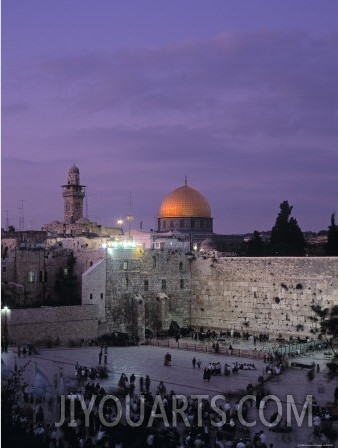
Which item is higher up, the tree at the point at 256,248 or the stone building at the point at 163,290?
the tree at the point at 256,248

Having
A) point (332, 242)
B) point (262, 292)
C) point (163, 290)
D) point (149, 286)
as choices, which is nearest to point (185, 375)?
point (262, 292)

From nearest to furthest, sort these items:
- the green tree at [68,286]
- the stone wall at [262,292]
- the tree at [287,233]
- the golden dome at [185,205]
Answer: the stone wall at [262,292]
the green tree at [68,286]
the tree at [287,233]
the golden dome at [185,205]

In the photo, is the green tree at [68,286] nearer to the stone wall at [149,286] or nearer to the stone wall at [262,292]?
the stone wall at [149,286]

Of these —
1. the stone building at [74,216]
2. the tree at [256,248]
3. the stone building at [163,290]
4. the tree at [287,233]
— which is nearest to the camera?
the stone building at [163,290]

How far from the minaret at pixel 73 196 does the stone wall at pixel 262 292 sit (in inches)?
811

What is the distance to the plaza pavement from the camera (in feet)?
48.4

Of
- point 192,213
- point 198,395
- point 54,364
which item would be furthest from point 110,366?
point 192,213

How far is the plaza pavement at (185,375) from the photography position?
14.8 meters

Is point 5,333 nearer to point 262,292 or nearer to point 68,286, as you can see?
point 68,286

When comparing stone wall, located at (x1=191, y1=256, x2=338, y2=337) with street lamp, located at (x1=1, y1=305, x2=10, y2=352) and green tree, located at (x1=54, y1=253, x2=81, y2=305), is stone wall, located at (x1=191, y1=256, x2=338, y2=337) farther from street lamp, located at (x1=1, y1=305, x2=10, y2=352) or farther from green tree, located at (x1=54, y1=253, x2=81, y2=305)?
street lamp, located at (x1=1, y1=305, x2=10, y2=352)

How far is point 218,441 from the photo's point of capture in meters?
12.0

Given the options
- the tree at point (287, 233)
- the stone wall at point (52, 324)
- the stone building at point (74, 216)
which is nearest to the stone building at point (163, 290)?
the stone wall at point (52, 324)

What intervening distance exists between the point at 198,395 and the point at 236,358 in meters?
6.76

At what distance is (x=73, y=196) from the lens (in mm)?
50094
